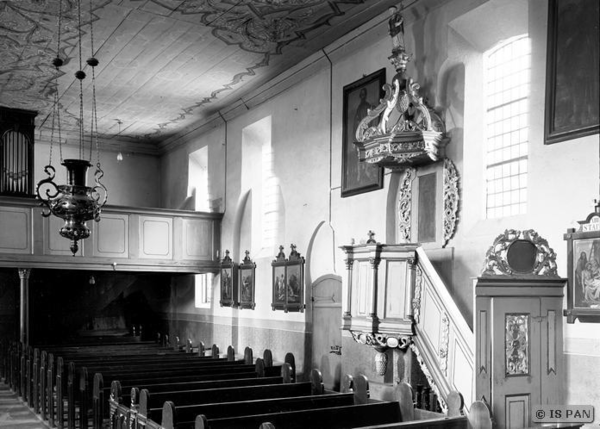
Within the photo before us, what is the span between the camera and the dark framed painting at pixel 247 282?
47.8ft

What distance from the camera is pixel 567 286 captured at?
675cm

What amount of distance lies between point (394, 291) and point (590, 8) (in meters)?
3.96

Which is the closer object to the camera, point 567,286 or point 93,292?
point 567,286

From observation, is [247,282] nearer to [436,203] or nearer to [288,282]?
[288,282]

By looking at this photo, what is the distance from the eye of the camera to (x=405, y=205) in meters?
9.88

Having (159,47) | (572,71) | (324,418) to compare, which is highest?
(159,47)

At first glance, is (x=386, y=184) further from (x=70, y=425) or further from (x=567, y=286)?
(x=70, y=425)

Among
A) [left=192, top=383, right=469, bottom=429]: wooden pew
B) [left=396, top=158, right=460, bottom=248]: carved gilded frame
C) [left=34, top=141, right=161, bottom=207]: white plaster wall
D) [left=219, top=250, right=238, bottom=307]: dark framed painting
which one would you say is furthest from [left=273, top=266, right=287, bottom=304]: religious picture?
[left=34, top=141, right=161, bottom=207]: white plaster wall

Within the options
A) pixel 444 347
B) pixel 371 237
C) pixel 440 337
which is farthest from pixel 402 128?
pixel 444 347

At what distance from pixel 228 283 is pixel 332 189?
4931mm

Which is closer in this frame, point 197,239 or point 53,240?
point 53,240

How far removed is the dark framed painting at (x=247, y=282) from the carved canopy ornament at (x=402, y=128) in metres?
5.92

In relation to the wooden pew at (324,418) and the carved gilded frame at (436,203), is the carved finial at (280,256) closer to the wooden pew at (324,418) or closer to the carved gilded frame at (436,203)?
the carved gilded frame at (436,203)

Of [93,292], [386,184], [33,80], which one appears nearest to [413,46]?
[386,184]
